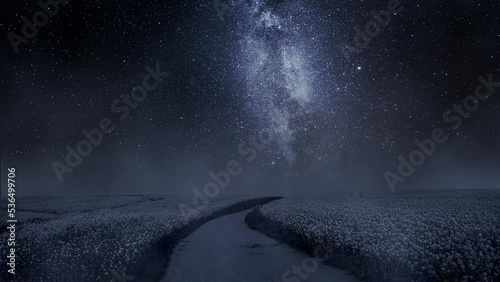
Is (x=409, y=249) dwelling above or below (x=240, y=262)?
below

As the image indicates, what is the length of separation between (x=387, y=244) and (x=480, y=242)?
10.3ft

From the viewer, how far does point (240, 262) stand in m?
16.2

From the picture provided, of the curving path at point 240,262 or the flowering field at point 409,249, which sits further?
the curving path at point 240,262

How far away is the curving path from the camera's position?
44.9 ft

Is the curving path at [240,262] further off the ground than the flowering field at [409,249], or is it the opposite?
the curving path at [240,262]

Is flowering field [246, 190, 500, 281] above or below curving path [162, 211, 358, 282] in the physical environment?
below

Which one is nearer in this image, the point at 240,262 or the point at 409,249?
the point at 409,249

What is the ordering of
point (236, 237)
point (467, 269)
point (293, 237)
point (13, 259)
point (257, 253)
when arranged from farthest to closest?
point (236, 237) → point (293, 237) → point (257, 253) → point (13, 259) → point (467, 269)

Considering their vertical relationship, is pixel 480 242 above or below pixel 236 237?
below

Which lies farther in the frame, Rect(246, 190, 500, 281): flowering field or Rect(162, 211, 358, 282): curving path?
Rect(162, 211, 358, 282): curving path

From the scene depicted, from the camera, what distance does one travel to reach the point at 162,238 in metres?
20.2

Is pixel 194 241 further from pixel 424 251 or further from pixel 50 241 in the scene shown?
pixel 424 251

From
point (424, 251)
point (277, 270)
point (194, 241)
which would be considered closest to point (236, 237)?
point (194, 241)

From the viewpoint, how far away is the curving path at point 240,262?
13.7 metres
